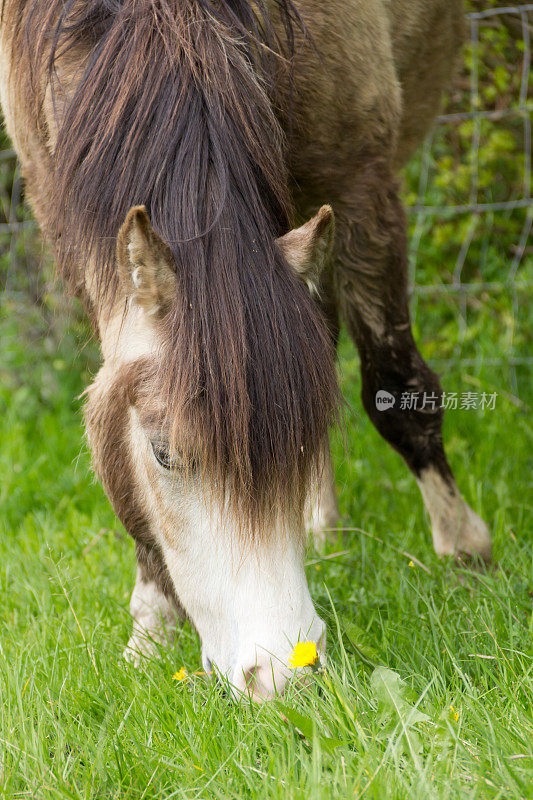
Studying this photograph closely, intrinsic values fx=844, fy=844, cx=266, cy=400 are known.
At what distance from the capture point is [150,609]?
2430mm

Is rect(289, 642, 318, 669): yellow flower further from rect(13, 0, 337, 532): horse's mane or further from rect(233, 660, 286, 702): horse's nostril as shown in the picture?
rect(13, 0, 337, 532): horse's mane

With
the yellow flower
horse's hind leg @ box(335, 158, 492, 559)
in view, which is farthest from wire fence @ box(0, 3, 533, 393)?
the yellow flower

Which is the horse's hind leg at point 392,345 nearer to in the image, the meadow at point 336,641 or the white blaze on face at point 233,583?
the meadow at point 336,641

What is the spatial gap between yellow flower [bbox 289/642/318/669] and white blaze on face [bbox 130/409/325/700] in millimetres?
16

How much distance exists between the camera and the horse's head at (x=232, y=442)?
1.63 meters

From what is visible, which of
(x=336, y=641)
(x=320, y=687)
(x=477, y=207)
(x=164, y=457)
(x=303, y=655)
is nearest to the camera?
(x=303, y=655)

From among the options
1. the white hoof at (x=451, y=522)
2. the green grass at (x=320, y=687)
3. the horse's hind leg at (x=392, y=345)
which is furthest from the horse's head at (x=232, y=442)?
the white hoof at (x=451, y=522)

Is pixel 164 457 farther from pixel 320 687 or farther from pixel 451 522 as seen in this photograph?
pixel 451 522

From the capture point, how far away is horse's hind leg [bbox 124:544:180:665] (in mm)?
2182

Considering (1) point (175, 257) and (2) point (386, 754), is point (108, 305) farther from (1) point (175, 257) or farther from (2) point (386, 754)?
(2) point (386, 754)

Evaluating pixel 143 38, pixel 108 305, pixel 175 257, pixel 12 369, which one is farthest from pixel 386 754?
pixel 12 369

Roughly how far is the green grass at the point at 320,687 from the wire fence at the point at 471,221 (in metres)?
1.41

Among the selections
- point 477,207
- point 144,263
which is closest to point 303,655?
point 144,263

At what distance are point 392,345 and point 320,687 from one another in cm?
145
